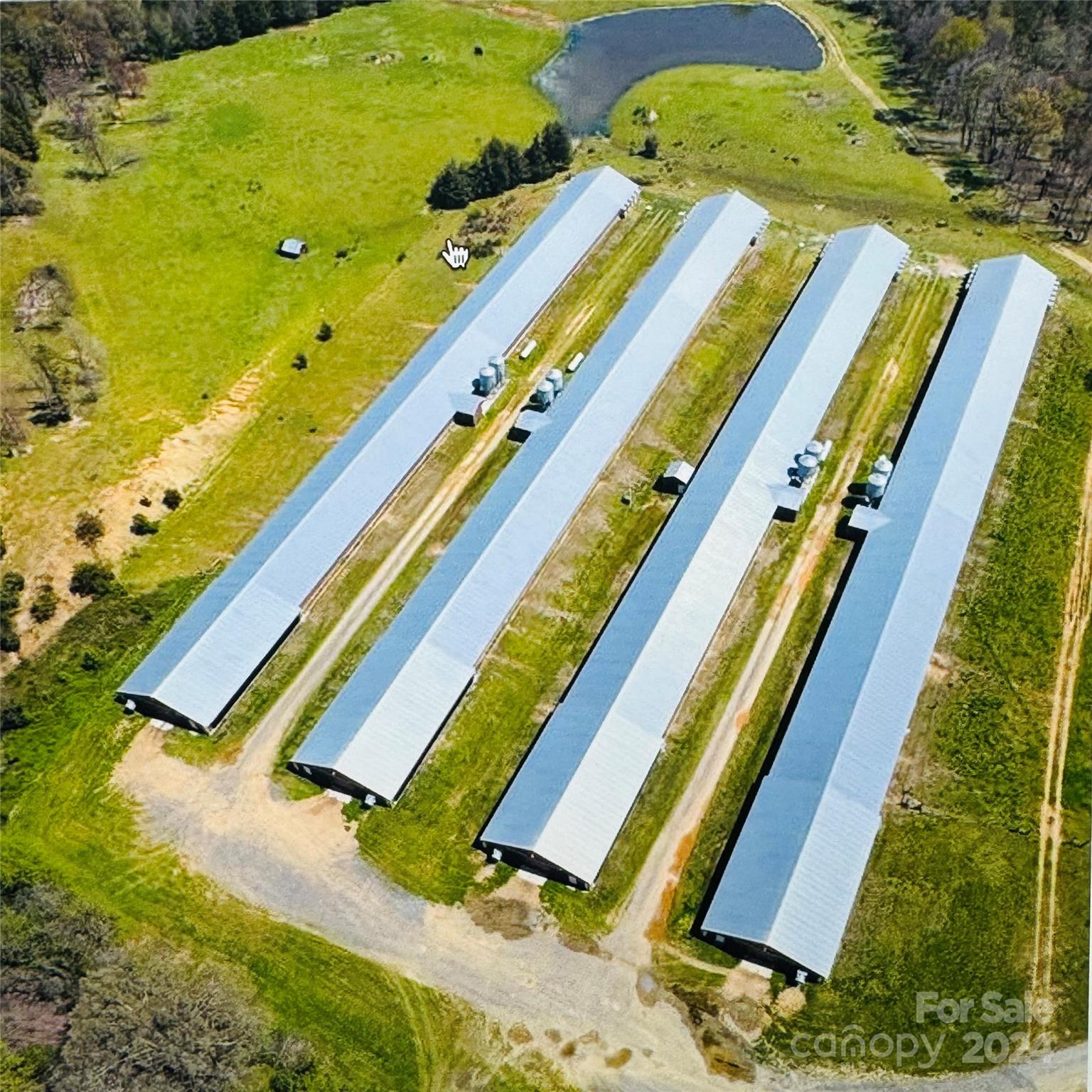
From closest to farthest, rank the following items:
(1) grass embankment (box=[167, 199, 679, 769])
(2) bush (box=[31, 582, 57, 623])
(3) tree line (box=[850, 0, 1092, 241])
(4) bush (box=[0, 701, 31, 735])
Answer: (4) bush (box=[0, 701, 31, 735])
(1) grass embankment (box=[167, 199, 679, 769])
(2) bush (box=[31, 582, 57, 623])
(3) tree line (box=[850, 0, 1092, 241])

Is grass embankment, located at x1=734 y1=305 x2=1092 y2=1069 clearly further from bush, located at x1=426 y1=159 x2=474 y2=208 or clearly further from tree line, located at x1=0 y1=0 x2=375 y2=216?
tree line, located at x1=0 y1=0 x2=375 y2=216

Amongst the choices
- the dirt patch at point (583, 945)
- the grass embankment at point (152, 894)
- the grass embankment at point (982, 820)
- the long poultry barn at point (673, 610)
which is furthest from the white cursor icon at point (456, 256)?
the dirt patch at point (583, 945)

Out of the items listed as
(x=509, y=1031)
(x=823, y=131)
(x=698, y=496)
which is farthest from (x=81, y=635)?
(x=823, y=131)

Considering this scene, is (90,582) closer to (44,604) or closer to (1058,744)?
(44,604)

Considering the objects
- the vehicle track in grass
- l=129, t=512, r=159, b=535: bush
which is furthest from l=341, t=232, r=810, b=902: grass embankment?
l=129, t=512, r=159, b=535: bush

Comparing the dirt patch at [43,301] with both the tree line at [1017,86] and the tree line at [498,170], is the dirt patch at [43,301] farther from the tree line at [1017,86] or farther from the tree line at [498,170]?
the tree line at [1017,86]

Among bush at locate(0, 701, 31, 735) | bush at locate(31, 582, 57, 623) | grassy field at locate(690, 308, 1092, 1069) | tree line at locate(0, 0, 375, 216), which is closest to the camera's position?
grassy field at locate(690, 308, 1092, 1069)
